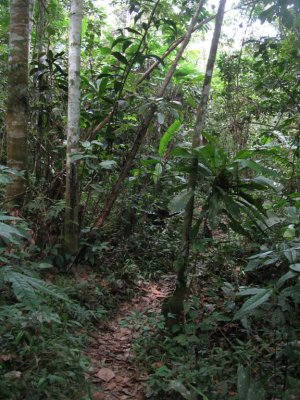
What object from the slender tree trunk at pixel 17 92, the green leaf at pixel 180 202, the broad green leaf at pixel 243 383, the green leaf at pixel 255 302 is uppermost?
the slender tree trunk at pixel 17 92

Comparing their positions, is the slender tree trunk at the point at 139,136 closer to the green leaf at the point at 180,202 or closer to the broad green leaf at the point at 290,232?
the green leaf at the point at 180,202

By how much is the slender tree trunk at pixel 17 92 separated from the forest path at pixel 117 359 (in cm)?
168

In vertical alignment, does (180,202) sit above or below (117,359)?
above

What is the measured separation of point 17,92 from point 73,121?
0.67 m

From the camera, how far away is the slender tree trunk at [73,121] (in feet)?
14.3

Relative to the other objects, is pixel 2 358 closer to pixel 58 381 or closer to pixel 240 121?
pixel 58 381

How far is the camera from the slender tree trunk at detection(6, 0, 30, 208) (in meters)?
4.09

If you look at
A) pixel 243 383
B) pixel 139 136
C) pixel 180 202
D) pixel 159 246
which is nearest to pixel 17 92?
pixel 139 136

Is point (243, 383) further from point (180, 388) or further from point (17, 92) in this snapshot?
point (17, 92)

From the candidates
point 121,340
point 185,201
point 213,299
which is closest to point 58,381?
point 121,340

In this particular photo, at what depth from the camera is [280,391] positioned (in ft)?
8.19

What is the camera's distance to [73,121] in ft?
14.5

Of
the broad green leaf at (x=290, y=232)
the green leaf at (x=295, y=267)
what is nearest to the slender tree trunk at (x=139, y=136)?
the broad green leaf at (x=290, y=232)

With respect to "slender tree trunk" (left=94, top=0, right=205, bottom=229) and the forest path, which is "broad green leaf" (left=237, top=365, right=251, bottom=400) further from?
"slender tree trunk" (left=94, top=0, right=205, bottom=229)
